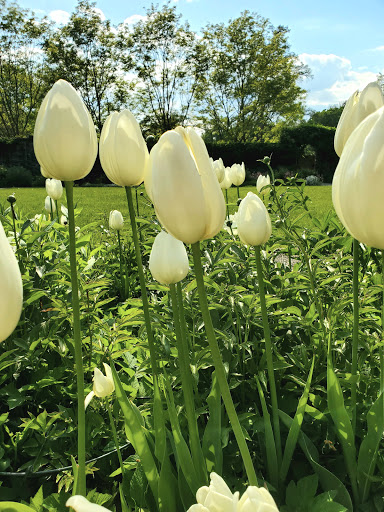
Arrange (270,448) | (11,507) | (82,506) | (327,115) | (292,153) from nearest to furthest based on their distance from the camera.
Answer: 1. (82,506)
2. (11,507)
3. (270,448)
4. (292,153)
5. (327,115)

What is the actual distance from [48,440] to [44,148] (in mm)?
1216

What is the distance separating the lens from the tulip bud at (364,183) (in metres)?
0.64

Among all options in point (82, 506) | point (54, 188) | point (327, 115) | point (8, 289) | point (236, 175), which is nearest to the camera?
point (82, 506)

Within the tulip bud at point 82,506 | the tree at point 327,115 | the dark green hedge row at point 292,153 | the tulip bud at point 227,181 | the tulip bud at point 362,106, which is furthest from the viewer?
the tree at point 327,115

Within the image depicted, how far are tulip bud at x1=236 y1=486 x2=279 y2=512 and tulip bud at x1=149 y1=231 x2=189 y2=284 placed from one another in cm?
85

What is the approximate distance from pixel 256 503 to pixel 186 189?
1.50ft

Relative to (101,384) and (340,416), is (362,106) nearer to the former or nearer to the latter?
(340,416)

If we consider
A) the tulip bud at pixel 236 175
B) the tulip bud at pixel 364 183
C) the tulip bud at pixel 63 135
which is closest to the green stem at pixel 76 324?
the tulip bud at pixel 63 135

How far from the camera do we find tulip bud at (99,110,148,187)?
3.86ft

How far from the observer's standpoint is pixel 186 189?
726mm

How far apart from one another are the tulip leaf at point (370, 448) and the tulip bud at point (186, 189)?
2.71 feet

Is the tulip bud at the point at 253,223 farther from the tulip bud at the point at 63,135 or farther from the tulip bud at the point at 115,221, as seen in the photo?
the tulip bud at the point at 115,221

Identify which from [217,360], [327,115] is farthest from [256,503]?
[327,115]

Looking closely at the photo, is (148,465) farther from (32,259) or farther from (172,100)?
(172,100)
